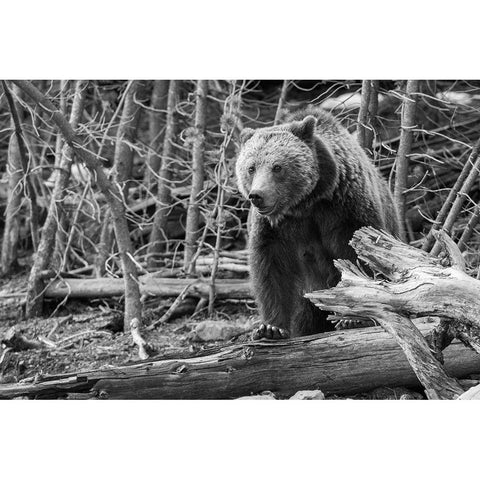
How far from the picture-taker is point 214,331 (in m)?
6.38

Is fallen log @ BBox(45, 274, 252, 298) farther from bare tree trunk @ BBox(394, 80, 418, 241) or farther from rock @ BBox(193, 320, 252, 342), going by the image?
bare tree trunk @ BBox(394, 80, 418, 241)

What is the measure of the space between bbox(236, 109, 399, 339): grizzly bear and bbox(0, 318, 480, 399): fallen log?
240mm

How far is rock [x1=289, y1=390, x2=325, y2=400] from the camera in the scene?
15.0 ft

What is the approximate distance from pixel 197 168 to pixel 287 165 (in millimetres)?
2377

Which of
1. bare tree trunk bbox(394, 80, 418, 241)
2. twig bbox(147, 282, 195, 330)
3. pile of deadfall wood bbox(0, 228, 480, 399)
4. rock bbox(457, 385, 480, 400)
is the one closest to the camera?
rock bbox(457, 385, 480, 400)

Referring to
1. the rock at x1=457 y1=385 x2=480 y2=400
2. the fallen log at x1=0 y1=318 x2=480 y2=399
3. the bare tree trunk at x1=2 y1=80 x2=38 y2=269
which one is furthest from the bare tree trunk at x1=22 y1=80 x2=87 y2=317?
the rock at x1=457 y1=385 x2=480 y2=400

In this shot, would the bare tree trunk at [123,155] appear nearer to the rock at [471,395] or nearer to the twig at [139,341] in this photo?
the twig at [139,341]

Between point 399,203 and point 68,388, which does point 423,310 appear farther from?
point 399,203

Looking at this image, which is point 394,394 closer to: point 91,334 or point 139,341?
point 139,341

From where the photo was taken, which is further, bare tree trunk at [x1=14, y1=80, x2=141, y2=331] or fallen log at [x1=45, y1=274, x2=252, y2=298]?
fallen log at [x1=45, y1=274, x2=252, y2=298]

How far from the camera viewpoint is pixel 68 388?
4477 millimetres

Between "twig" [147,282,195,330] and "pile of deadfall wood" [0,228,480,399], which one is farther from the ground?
"pile of deadfall wood" [0,228,480,399]

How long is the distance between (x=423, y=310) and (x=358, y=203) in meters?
1.17

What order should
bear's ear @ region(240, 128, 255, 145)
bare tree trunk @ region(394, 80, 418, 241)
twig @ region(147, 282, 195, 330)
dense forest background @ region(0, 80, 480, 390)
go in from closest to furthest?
1. bear's ear @ region(240, 128, 255, 145)
2. bare tree trunk @ region(394, 80, 418, 241)
3. dense forest background @ region(0, 80, 480, 390)
4. twig @ region(147, 282, 195, 330)
